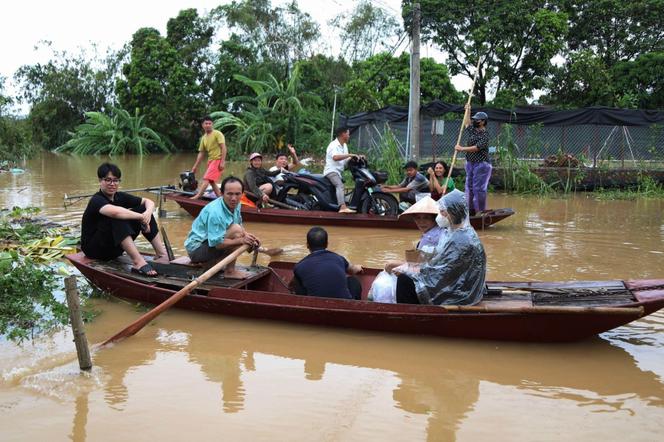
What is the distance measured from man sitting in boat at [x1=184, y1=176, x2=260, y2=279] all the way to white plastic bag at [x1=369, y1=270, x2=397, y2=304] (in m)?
1.17

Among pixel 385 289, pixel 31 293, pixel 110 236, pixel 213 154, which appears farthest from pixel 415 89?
pixel 31 293

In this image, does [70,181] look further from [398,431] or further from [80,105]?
[80,105]

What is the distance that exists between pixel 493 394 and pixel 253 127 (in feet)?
74.0

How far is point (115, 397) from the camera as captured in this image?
14.6ft

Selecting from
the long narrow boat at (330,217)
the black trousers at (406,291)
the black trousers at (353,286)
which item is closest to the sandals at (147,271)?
the black trousers at (353,286)

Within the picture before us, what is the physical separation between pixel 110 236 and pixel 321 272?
2187mm

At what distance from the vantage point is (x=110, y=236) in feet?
20.8

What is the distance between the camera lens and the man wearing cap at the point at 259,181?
10.7m

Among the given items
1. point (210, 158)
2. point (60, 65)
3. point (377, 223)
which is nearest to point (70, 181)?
point (210, 158)

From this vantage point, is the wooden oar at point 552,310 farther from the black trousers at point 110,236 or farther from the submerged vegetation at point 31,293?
the submerged vegetation at point 31,293

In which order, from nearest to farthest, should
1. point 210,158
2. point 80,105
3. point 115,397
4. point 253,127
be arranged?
point 115,397
point 210,158
point 253,127
point 80,105

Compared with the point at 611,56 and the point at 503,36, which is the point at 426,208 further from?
the point at 611,56

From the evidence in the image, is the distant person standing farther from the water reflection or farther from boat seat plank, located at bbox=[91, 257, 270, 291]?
the water reflection

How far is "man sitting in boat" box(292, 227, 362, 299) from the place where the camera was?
18.2 feet
